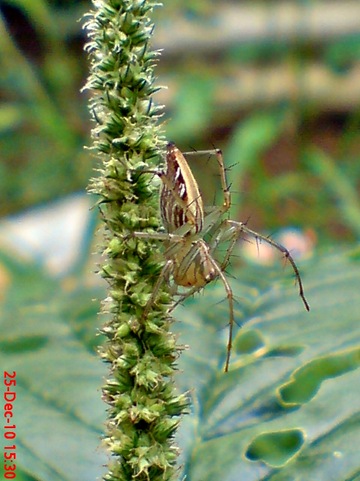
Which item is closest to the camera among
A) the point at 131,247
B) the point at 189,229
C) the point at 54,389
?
the point at 131,247

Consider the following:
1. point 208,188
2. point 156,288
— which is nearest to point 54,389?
point 156,288

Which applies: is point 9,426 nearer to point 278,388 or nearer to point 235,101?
point 278,388

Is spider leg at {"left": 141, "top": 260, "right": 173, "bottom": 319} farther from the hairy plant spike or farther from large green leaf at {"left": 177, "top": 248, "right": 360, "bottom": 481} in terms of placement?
large green leaf at {"left": 177, "top": 248, "right": 360, "bottom": 481}

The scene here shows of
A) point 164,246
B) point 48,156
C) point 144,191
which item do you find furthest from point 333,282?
point 48,156

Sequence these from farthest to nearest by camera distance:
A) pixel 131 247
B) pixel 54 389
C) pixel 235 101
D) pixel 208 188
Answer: pixel 235 101, pixel 208 188, pixel 54 389, pixel 131 247

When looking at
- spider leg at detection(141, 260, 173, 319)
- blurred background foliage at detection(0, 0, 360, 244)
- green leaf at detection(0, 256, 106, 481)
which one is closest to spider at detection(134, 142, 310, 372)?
spider leg at detection(141, 260, 173, 319)

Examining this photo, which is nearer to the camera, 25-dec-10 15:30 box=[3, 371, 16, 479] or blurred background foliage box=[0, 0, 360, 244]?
25-dec-10 15:30 box=[3, 371, 16, 479]
